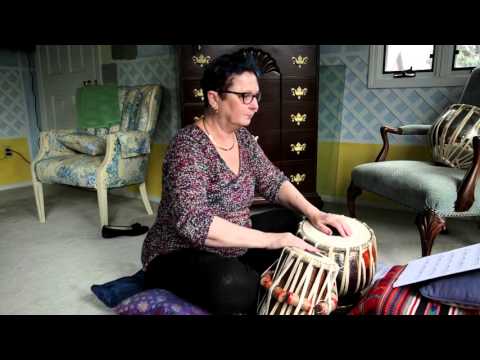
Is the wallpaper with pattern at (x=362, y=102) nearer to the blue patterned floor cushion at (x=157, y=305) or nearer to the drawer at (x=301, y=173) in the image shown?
the drawer at (x=301, y=173)

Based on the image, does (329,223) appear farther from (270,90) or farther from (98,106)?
(98,106)

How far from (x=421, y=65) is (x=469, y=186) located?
1.56 m

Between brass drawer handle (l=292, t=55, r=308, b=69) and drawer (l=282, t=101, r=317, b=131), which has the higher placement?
brass drawer handle (l=292, t=55, r=308, b=69)

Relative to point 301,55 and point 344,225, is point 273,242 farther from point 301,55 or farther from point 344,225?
point 301,55

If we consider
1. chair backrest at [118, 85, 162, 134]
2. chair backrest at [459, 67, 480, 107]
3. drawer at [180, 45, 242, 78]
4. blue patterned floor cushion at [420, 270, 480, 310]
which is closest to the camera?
blue patterned floor cushion at [420, 270, 480, 310]

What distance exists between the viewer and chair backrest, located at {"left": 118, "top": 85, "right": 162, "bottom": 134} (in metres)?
3.10

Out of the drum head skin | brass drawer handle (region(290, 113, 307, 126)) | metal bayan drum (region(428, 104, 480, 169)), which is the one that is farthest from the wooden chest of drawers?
the drum head skin

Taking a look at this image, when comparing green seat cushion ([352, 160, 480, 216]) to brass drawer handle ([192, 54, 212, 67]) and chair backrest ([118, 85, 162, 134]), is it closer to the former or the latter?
brass drawer handle ([192, 54, 212, 67])

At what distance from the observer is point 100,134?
336 cm

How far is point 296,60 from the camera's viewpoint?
2.79 metres

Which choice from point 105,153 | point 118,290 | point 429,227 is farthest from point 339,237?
point 105,153

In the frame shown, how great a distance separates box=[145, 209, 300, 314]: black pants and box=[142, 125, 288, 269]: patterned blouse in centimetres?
5
